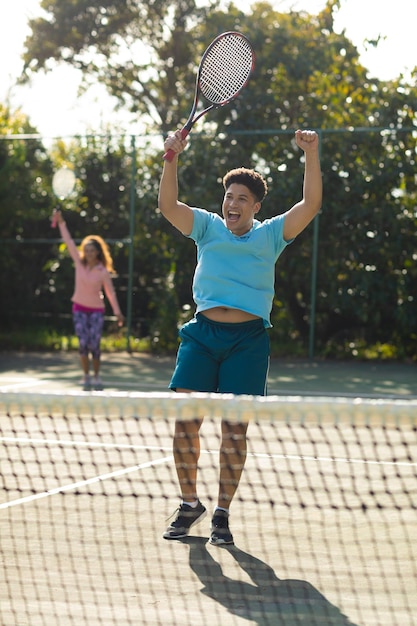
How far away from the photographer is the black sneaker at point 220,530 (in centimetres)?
499

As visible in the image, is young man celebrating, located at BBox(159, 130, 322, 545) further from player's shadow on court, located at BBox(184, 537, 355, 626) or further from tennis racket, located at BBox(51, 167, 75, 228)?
tennis racket, located at BBox(51, 167, 75, 228)

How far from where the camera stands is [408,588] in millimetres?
4305

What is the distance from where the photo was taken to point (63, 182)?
1594cm

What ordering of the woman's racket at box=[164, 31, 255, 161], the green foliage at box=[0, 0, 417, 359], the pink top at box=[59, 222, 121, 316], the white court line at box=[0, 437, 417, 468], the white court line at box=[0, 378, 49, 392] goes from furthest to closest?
the green foliage at box=[0, 0, 417, 359] → the white court line at box=[0, 378, 49, 392] → the pink top at box=[59, 222, 121, 316] → the white court line at box=[0, 437, 417, 468] → the woman's racket at box=[164, 31, 255, 161]

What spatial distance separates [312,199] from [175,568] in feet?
5.66

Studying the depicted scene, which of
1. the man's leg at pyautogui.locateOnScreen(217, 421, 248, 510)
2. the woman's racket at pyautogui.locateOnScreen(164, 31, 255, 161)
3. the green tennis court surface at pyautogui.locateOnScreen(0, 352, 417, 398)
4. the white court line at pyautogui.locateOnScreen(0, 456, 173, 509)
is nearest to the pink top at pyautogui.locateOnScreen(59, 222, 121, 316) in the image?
the green tennis court surface at pyautogui.locateOnScreen(0, 352, 417, 398)

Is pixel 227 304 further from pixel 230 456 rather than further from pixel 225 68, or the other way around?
pixel 225 68

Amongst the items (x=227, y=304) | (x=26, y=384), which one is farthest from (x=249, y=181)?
(x=26, y=384)

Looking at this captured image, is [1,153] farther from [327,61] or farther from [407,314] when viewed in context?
[407,314]

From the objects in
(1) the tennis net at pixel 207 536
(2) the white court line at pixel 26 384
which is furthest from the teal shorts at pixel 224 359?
(2) the white court line at pixel 26 384

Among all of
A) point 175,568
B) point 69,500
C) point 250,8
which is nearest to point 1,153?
point 250,8

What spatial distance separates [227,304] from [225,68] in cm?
156

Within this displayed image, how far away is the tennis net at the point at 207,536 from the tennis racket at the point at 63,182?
916 centimetres

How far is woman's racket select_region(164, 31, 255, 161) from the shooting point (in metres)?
5.99
